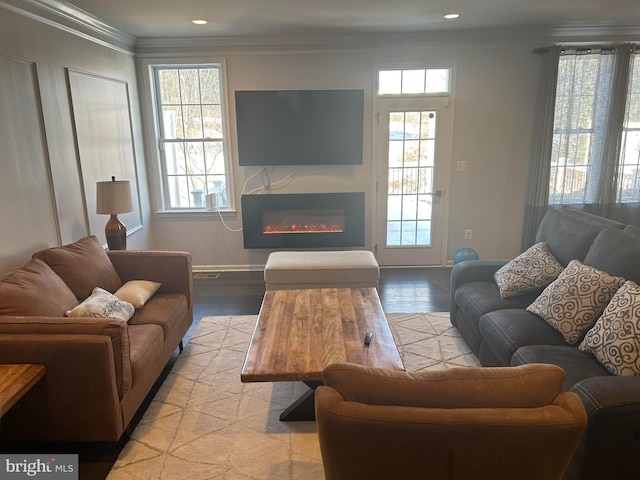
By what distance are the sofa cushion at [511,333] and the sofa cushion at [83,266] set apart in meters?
2.54

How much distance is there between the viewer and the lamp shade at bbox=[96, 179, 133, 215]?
349cm

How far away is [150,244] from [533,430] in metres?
4.77

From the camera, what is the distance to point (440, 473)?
1197 mm

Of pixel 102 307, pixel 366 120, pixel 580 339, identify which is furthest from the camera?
pixel 366 120

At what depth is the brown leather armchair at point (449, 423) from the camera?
44.7 inches

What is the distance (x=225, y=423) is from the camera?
8.16ft

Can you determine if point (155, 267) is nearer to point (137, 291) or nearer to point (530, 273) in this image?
point (137, 291)

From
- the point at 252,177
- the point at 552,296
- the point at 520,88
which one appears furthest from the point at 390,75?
the point at 552,296

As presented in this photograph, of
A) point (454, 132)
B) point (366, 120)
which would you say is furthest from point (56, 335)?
point (454, 132)

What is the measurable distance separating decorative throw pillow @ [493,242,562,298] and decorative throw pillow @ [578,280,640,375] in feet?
2.23

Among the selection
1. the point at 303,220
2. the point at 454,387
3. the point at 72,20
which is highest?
the point at 72,20

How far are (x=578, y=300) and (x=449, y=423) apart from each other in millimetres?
1613

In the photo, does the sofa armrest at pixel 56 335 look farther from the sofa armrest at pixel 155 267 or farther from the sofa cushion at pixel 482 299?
the sofa cushion at pixel 482 299

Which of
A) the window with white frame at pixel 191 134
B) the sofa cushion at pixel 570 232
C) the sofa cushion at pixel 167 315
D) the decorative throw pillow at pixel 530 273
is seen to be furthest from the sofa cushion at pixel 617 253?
the window with white frame at pixel 191 134
